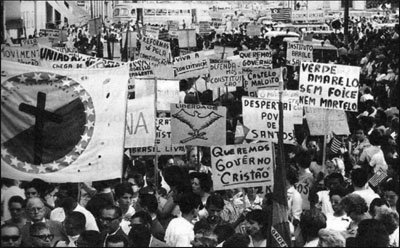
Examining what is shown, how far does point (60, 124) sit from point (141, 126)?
11.1 feet

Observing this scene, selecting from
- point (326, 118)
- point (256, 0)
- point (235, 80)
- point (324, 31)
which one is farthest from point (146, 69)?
point (256, 0)

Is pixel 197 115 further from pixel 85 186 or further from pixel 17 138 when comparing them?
pixel 17 138

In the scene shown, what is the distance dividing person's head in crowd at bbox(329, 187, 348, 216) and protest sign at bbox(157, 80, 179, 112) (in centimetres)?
600

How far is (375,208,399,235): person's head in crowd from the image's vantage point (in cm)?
806

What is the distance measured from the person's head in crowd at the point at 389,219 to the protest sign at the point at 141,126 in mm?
3724

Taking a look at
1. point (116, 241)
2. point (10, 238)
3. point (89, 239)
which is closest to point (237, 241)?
point (116, 241)

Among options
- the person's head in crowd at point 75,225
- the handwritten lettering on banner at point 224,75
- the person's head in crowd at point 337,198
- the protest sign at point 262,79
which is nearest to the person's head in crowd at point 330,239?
the person's head in crowd at point 337,198

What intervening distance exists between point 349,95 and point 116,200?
3824 millimetres

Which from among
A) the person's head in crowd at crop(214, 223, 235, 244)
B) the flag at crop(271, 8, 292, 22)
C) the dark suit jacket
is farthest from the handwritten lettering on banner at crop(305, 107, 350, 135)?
the flag at crop(271, 8, 292, 22)

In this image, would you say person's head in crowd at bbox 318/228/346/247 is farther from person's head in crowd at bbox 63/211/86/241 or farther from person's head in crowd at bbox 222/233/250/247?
person's head in crowd at bbox 63/211/86/241

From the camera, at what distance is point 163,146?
1205 centimetres

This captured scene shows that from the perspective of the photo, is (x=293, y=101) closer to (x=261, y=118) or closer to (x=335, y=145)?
(x=335, y=145)

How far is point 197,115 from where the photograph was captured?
36.8 feet

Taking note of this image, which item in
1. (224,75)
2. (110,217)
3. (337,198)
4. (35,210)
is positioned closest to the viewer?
(35,210)
